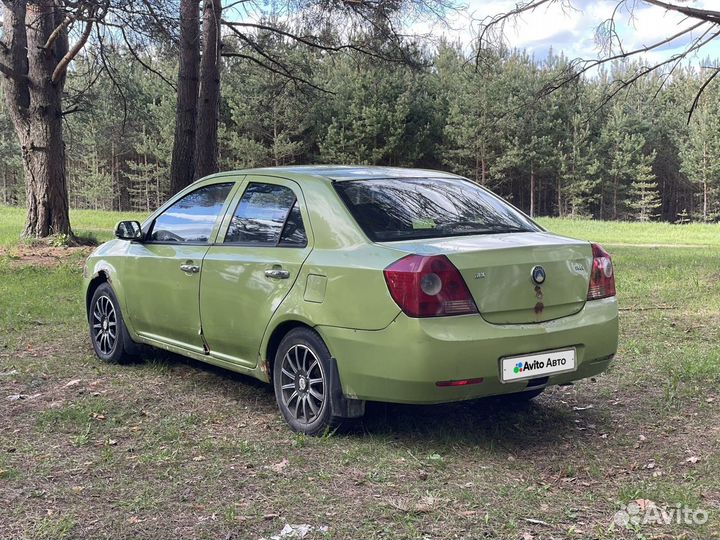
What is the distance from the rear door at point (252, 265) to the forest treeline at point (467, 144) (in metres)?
26.6

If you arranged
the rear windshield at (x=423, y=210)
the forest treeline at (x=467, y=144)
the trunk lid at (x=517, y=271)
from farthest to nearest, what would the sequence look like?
the forest treeline at (x=467, y=144)
the rear windshield at (x=423, y=210)
the trunk lid at (x=517, y=271)

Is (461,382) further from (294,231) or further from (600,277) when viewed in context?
(294,231)

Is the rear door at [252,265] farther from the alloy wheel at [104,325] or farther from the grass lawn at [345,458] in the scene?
the alloy wheel at [104,325]

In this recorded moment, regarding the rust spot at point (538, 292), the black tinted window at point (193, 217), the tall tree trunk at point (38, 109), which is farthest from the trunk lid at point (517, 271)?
the tall tree trunk at point (38, 109)

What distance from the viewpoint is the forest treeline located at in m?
44.2

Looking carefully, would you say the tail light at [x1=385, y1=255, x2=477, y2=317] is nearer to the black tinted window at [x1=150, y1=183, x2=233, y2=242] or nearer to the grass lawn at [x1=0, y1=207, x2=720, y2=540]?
the grass lawn at [x1=0, y1=207, x2=720, y2=540]

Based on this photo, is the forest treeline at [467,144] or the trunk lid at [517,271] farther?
the forest treeline at [467,144]

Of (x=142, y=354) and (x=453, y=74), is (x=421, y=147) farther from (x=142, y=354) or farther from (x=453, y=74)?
(x=142, y=354)

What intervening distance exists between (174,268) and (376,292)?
6.79 feet

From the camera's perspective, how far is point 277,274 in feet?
14.7

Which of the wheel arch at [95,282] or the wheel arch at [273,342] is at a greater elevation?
the wheel arch at [95,282]

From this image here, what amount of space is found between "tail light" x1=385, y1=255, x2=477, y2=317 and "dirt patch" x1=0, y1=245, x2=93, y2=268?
10.3 metres

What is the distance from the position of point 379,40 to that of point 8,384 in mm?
9692

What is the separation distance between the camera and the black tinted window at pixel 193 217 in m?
5.32
